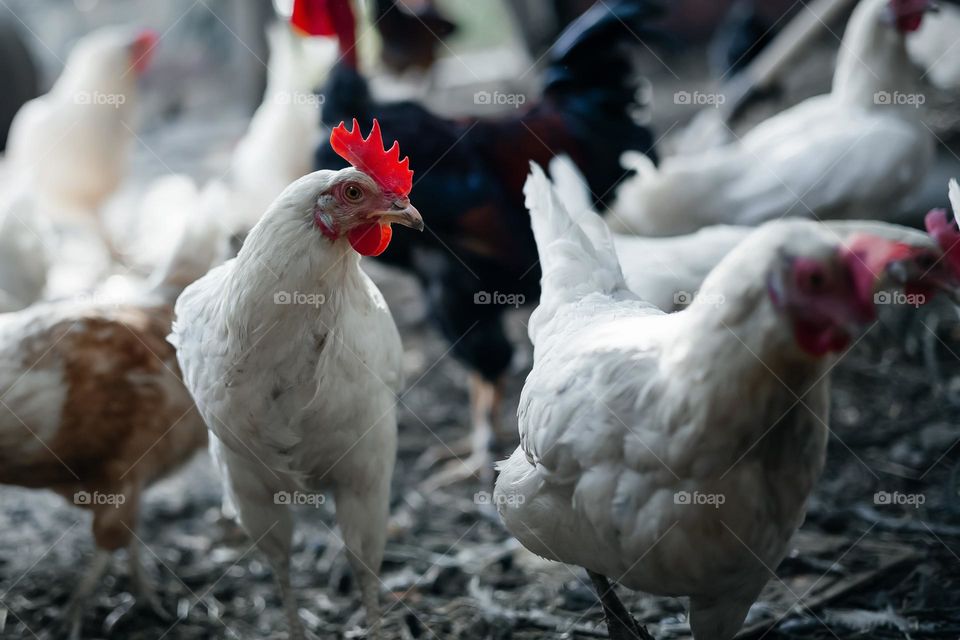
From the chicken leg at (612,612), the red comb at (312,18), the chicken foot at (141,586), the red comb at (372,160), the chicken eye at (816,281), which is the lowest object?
the chicken foot at (141,586)

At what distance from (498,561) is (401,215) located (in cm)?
170

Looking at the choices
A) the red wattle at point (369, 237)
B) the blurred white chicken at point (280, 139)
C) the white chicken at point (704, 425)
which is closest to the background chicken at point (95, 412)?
the red wattle at point (369, 237)

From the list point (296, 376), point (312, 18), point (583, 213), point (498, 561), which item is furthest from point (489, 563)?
point (312, 18)

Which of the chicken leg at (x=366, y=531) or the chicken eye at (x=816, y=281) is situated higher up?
the chicken eye at (x=816, y=281)

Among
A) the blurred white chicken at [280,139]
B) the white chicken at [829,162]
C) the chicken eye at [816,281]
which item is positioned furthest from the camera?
the blurred white chicken at [280,139]

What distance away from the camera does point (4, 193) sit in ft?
16.4

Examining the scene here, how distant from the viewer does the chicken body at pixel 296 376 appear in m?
2.18

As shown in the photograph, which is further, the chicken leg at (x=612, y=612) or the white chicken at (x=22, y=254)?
the white chicken at (x=22, y=254)

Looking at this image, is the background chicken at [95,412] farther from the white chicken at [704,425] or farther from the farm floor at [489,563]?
the white chicken at [704,425]

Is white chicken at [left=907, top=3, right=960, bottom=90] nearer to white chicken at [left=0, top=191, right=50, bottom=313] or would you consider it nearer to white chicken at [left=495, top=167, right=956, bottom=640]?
white chicken at [left=495, top=167, right=956, bottom=640]

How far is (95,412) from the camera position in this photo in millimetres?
2938

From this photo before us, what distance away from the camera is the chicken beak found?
87.1 inches

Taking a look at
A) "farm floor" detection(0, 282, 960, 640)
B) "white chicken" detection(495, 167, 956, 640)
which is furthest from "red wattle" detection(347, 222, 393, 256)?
"farm floor" detection(0, 282, 960, 640)

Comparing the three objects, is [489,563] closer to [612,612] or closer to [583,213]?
[612,612]
